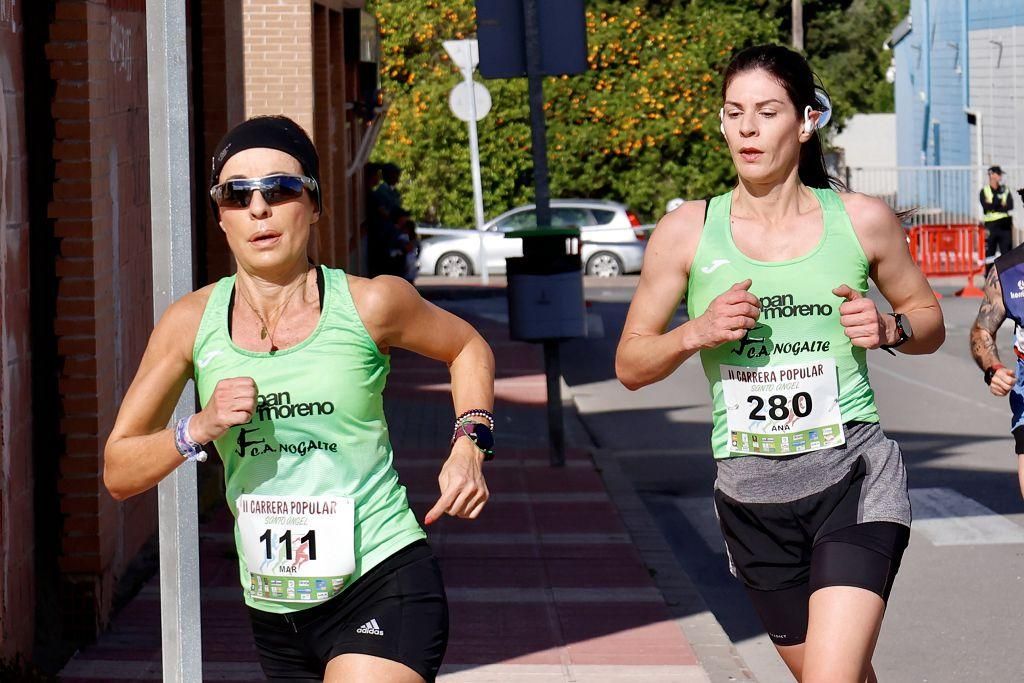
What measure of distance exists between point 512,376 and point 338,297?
14.1 metres

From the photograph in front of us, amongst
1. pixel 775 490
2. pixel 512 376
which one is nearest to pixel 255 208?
pixel 775 490

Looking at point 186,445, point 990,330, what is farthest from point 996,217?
point 186,445

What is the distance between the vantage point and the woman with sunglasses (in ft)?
12.3

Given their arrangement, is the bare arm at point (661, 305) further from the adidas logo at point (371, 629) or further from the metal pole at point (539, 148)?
the metal pole at point (539, 148)

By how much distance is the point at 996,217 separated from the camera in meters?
27.7

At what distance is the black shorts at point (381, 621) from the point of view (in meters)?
3.78

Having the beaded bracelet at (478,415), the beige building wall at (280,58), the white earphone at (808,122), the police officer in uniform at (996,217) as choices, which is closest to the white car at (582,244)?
the police officer in uniform at (996,217)

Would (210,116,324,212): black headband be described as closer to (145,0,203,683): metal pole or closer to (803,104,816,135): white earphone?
(145,0,203,683): metal pole

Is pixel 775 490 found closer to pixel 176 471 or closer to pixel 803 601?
pixel 803 601

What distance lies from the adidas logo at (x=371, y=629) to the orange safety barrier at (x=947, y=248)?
2677 cm

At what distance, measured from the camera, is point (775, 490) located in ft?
14.5

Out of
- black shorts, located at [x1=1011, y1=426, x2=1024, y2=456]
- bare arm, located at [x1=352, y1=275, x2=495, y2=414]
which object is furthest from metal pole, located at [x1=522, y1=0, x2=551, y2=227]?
bare arm, located at [x1=352, y1=275, x2=495, y2=414]

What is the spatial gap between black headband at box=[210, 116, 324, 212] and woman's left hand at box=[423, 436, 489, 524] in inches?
26.4

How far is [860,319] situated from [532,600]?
4240 mm
